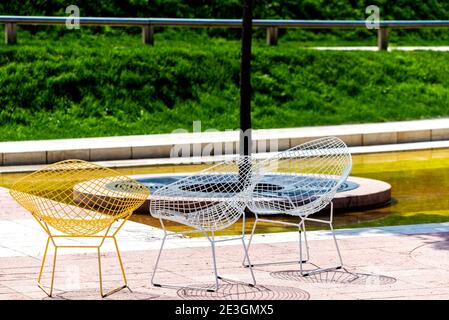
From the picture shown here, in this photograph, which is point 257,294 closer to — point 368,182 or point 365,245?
point 365,245

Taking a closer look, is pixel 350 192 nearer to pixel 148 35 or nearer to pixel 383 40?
pixel 148 35

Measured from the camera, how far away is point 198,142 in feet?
54.8

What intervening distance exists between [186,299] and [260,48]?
49.1 feet

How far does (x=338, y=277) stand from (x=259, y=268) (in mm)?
663

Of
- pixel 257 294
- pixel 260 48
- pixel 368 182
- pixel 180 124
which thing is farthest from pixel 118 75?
pixel 257 294

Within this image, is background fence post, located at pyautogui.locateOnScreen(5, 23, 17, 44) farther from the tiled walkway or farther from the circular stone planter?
the tiled walkway

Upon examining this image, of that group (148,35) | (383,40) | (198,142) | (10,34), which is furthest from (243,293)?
(383,40)

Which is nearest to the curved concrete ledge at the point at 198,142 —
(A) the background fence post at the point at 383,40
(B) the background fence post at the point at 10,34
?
(B) the background fence post at the point at 10,34

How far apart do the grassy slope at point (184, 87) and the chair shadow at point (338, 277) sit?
9.50 metres

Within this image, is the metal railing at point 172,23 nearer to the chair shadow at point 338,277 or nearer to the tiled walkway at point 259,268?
the tiled walkway at point 259,268

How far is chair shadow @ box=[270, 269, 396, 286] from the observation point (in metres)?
8.41

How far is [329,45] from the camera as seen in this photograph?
25.3 m

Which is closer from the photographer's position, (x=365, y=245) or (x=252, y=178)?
(x=252, y=178)
